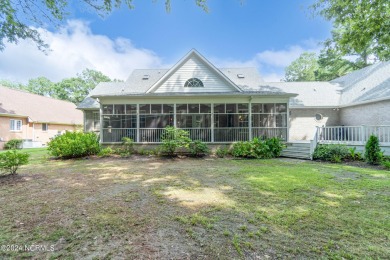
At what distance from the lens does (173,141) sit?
35.0 feet

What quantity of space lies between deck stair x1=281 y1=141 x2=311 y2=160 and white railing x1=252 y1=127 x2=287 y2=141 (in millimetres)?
616

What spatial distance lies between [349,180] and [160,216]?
590 centimetres

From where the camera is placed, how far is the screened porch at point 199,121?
40.0ft

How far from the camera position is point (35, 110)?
71.9 feet

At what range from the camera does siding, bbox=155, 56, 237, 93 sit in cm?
1299

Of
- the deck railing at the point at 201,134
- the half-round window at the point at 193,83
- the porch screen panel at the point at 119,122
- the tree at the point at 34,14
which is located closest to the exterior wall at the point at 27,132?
the porch screen panel at the point at 119,122

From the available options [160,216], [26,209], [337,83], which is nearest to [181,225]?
[160,216]

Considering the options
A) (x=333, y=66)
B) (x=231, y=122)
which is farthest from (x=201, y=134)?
(x=333, y=66)

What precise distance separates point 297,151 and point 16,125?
24850mm

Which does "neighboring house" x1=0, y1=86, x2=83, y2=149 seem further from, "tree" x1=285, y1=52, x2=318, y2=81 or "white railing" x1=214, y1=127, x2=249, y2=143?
"tree" x1=285, y1=52, x2=318, y2=81

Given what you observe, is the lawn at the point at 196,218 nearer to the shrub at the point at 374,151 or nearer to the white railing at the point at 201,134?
the shrub at the point at 374,151

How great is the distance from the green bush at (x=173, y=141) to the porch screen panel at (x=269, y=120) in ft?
14.6

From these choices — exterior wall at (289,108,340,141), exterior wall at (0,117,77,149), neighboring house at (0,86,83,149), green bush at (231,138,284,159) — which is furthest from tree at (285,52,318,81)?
exterior wall at (0,117,77,149)

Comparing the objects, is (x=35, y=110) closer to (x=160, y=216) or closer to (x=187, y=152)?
(x=187, y=152)
